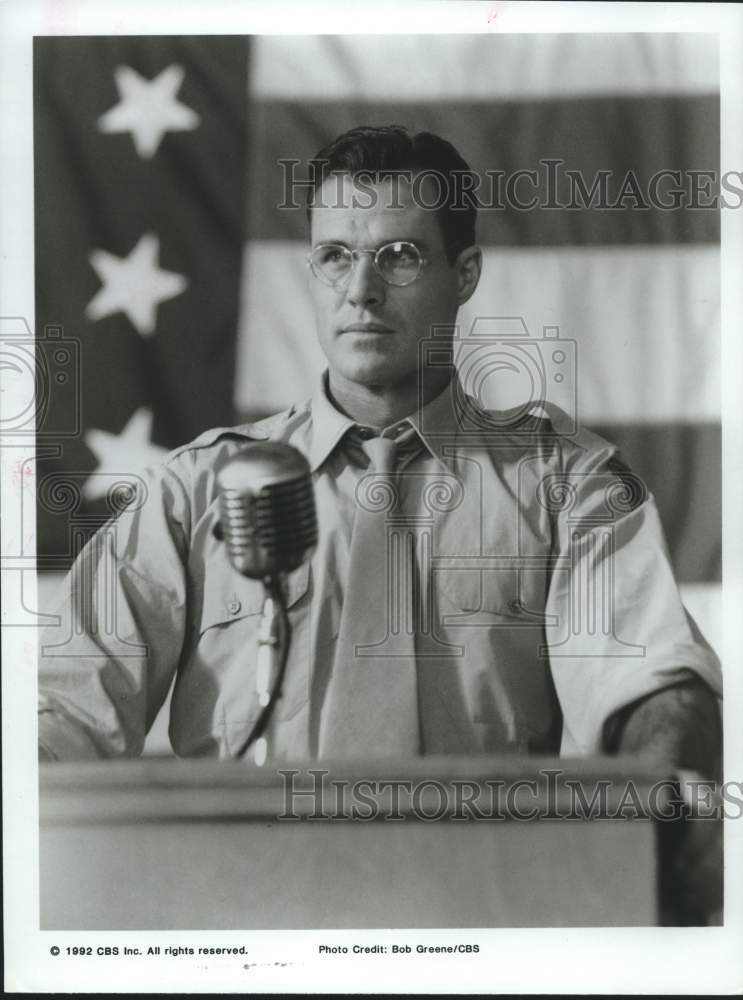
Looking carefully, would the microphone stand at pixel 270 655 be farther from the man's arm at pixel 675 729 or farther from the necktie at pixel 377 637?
the man's arm at pixel 675 729

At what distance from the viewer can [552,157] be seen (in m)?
1.24

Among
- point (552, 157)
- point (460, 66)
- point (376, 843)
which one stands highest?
point (460, 66)

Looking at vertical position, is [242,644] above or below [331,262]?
below

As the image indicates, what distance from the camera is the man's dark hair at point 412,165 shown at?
1.22m

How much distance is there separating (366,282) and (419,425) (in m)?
0.20

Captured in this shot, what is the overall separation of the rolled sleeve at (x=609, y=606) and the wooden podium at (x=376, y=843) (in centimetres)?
9

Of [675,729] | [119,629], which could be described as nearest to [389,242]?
[119,629]

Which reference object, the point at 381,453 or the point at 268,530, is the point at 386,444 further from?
the point at 268,530

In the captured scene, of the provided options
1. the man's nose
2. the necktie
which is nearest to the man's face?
the man's nose

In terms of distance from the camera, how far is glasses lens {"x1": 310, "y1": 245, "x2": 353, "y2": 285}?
1216mm

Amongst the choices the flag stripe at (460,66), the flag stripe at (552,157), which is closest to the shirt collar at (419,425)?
the flag stripe at (552,157)

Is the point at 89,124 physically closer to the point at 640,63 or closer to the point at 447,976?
the point at 640,63

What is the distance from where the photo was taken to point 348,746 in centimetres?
120

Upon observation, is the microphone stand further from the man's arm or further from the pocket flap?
the man's arm
